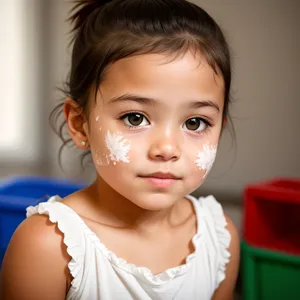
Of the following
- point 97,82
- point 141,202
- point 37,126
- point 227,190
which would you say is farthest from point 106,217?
point 37,126

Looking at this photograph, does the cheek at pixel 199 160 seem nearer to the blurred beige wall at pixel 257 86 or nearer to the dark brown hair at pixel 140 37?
the dark brown hair at pixel 140 37

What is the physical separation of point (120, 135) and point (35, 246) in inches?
8.9

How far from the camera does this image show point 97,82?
73 centimetres

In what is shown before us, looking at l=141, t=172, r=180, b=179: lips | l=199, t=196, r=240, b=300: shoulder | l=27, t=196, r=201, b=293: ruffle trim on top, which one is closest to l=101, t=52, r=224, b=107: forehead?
l=141, t=172, r=180, b=179: lips

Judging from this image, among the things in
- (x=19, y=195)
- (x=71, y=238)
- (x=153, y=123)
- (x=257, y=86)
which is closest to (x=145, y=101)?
(x=153, y=123)

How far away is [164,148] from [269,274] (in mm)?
774

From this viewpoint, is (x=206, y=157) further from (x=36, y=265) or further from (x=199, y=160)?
(x=36, y=265)

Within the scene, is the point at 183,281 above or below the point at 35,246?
below

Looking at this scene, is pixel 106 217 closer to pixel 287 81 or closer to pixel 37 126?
pixel 287 81

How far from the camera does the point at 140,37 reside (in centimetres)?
70

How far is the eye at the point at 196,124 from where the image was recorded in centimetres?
73

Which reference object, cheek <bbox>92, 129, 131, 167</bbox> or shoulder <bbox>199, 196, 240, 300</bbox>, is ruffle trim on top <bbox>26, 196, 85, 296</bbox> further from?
shoulder <bbox>199, 196, 240, 300</bbox>

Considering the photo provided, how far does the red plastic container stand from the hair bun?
2.33ft

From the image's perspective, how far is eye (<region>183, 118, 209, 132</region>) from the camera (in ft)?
2.41
